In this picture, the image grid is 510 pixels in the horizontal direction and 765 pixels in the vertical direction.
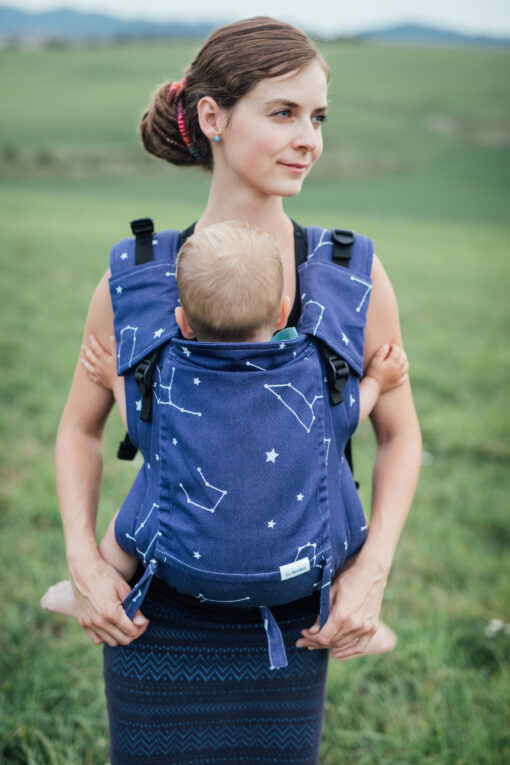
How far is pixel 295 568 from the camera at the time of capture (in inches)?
64.1

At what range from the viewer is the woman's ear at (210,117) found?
1895 mm

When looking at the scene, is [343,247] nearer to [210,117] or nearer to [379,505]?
[210,117]

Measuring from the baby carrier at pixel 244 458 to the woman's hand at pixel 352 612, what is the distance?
0.15ft

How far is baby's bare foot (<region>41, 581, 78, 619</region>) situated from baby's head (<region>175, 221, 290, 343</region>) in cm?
91

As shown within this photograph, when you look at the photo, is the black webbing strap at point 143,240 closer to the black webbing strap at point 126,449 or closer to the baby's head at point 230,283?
the baby's head at point 230,283

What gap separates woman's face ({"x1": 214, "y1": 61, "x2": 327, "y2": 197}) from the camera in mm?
1820

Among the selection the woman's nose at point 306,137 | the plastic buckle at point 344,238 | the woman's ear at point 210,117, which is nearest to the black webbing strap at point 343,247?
the plastic buckle at point 344,238

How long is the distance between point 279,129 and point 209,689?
1.51m

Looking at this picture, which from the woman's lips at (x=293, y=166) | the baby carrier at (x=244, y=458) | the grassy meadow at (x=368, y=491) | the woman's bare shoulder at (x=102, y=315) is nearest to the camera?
the baby carrier at (x=244, y=458)

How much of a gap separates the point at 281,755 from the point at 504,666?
1657 millimetres

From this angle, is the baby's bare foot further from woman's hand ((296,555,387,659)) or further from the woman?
woman's hand ((296,555,387,659))

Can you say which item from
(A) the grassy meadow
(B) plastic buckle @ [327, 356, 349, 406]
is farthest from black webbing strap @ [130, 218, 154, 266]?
(A) the grassy meadow

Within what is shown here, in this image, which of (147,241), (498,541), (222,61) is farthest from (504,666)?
(222,61)

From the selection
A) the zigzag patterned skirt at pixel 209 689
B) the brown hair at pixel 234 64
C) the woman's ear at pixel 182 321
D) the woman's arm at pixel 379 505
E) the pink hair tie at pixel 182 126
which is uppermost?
the brown hair at pixel 234 64
